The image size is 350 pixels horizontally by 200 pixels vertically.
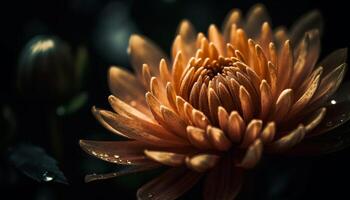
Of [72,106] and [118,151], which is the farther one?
[72,106]

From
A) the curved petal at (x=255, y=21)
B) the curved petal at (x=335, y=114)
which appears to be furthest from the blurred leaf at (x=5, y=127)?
the curved petal at (x=335, y=114)

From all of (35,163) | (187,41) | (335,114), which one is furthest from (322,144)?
(35,163)

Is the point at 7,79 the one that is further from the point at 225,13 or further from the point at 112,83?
the point at 225,13

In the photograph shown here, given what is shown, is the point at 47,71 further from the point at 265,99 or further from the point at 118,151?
the point at 265,99

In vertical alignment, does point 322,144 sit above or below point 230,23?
below

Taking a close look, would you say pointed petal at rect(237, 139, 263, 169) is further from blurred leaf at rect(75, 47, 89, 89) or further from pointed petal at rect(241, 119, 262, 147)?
blurred leaf at rect(75, 47, 89, 89)

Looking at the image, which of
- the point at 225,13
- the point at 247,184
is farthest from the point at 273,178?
the point at 225,13
